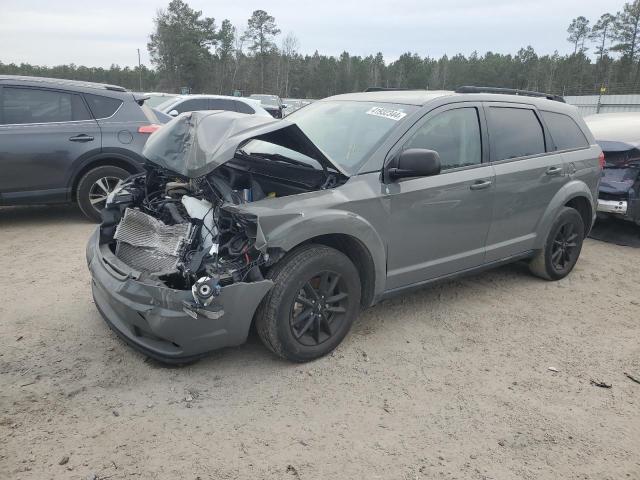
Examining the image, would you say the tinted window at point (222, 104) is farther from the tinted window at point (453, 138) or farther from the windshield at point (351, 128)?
the tinted window at point (453, 138)

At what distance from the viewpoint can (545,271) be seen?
5258mm

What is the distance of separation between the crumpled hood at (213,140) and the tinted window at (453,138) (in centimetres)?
82

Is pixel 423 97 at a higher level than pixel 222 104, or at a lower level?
lower

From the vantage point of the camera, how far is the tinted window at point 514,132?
447cm

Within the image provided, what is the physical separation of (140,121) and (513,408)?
5832mm

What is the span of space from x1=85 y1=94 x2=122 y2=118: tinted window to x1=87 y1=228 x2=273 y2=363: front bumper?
4182 mm

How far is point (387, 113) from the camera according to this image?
400cm

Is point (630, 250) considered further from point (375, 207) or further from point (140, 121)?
point (140, 121)

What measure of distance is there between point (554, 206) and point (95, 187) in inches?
215

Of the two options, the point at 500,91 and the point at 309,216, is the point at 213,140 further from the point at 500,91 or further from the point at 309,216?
the point at 500,91

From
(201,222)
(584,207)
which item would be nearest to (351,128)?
(201,222)

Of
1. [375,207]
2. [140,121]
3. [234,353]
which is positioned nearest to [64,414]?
[234,353]

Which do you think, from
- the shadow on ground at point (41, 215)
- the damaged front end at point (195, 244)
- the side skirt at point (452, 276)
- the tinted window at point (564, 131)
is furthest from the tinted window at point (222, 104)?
the side skirt at point (452, 276)

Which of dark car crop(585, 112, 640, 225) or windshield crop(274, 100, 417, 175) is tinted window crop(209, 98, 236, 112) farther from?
windshield crop(274, 100, 417, 175)
